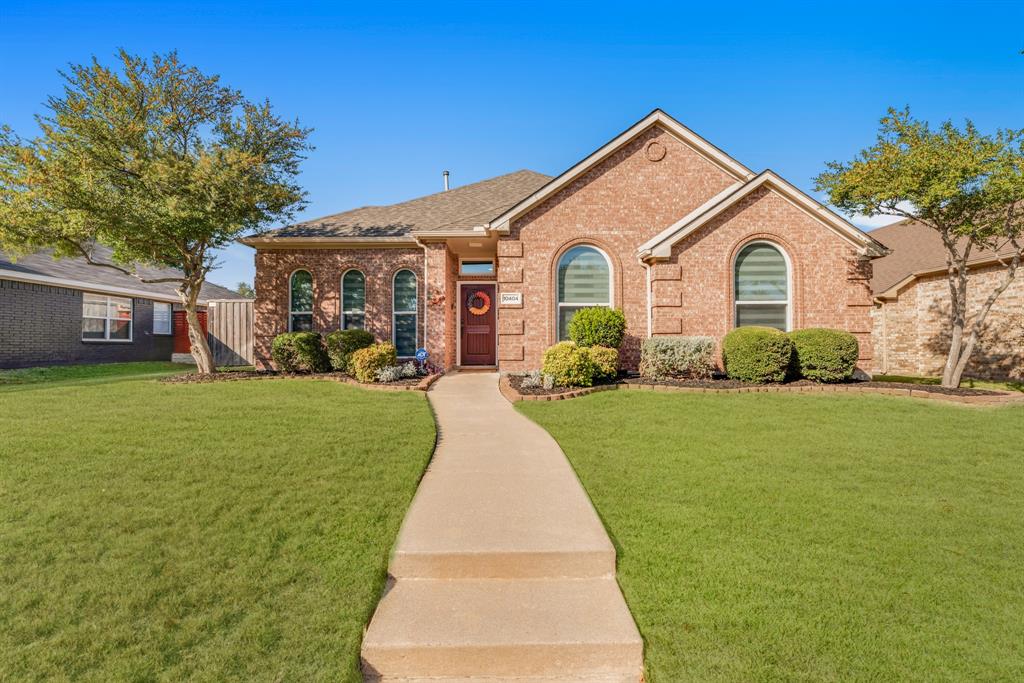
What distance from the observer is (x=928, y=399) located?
29.7 ft

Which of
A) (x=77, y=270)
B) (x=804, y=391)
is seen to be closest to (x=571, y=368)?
(x=804, y=391)

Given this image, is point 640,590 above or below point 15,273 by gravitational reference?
below

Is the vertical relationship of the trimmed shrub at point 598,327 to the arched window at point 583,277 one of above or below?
below

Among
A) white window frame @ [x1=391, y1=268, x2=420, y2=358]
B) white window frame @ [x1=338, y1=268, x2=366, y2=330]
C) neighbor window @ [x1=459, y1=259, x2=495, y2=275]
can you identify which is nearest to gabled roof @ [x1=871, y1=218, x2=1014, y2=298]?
neighbor window @ [x1=459, y1=259, x2=495, y2=275]

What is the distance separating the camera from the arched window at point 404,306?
14.4 m

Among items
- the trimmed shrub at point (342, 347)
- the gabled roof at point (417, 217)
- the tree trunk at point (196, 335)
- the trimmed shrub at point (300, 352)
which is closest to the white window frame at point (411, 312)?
the gabled roof at point (417, 217)

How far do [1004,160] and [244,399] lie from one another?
15419 millimetres

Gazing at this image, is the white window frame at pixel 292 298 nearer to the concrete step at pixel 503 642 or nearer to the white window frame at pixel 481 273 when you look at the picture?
the white window frame at pixel 481 273

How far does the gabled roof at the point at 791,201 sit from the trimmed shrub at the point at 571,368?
3367mm

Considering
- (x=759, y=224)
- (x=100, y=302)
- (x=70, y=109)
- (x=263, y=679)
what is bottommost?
(x=263, y=679)

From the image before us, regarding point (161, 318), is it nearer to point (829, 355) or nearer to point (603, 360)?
point (603, 360)

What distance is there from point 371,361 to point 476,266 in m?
5.13

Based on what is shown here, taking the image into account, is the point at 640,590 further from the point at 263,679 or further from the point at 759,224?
the point at 759,224

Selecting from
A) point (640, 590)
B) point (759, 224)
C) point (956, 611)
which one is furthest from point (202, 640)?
point (759, 224)
